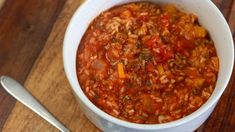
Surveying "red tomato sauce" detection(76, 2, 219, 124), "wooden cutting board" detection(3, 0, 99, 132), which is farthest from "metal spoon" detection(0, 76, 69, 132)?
"red tomato sauce" detection(76, 2, 219, 124)

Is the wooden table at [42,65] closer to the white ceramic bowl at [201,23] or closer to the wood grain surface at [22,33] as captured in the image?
the wood grain surface at [22,33]

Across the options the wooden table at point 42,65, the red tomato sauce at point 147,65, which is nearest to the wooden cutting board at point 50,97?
the wooden table at point 42,65

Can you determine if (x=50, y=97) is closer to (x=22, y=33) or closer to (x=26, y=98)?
(x=26, y=98)

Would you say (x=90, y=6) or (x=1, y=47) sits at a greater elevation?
(x=90, y=6)

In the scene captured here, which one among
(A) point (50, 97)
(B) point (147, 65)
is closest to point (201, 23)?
(B) point (147, 65)

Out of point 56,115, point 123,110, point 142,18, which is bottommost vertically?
point 56,115

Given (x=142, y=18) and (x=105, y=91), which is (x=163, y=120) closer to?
(x=105, y=91)

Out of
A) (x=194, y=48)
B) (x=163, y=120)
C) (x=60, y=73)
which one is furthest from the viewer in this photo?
(x=60, y=73)

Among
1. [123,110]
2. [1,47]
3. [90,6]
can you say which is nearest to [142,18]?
[90,6]

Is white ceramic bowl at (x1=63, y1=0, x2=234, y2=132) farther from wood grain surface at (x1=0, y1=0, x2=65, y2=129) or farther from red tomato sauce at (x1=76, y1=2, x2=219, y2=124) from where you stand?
wood grain surface at (x1=0, y1=0, x2=65, y2=129)
